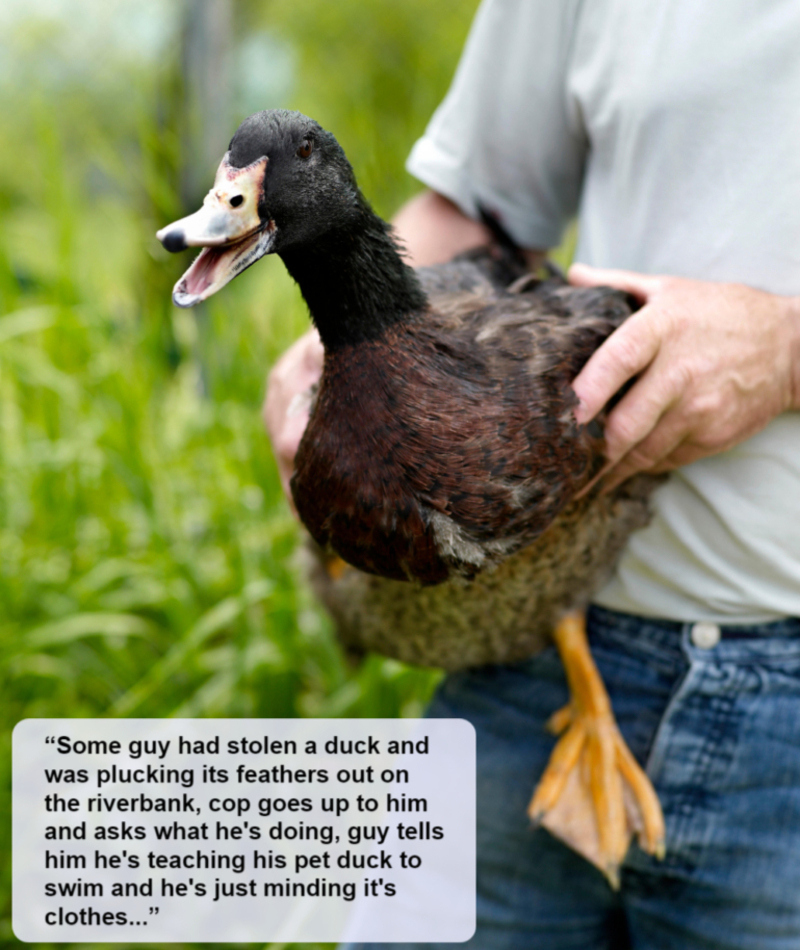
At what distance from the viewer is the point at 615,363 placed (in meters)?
1.07

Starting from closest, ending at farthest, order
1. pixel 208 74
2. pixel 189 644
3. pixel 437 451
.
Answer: pixel 437 451 → pixel 189 644 → pixel 208 74

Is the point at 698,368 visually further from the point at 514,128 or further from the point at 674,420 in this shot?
the point at 514,128

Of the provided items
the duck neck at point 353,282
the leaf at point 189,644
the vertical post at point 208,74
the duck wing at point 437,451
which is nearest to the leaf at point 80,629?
the leaf at point 189,644

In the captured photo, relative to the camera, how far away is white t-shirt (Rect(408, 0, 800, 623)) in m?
1.10

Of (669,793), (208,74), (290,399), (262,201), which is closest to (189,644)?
(290,399)

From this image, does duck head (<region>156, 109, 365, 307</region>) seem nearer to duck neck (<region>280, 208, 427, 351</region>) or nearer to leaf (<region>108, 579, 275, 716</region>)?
duck neck (<region>280, 208, 427, 351</region>)

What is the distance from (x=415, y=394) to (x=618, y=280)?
411 millimetres

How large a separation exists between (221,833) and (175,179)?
5.56ft

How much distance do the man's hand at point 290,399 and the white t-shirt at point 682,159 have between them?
450mm

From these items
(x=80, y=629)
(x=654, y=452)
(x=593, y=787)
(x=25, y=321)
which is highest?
(x=25, y=321)

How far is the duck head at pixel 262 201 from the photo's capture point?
0.80 meters

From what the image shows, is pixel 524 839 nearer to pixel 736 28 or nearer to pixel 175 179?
pixel 736 28

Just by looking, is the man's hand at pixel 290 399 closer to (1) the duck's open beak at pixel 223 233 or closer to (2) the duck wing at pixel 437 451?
(2) the duck wing at pixel 437 451

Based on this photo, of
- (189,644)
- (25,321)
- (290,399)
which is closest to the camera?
(290,399)
